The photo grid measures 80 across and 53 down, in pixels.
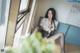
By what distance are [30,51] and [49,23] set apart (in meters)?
2.47

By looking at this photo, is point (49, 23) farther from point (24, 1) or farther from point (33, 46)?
point (33, 46)

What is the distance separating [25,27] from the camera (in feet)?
8.40

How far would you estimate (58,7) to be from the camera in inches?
117

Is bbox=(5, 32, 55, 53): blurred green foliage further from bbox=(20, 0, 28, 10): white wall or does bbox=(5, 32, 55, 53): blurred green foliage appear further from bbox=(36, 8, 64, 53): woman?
bbox=(36, 8, 64, 53): woman

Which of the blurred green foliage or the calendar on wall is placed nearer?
the blurred green foliage

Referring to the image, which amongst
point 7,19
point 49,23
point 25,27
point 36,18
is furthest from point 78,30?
point 7,19

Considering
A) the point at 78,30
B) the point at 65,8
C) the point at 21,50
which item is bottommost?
the point at 78,30

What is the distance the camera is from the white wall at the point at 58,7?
2.94 metres

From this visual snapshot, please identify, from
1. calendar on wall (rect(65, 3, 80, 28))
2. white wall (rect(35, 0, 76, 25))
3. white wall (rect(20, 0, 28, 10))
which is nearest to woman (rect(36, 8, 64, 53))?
white wall (rect(35, 0, 76, 25))

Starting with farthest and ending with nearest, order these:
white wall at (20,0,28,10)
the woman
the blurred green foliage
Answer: the woman
white wall at (20,0,28,10)
the blurred green foliage

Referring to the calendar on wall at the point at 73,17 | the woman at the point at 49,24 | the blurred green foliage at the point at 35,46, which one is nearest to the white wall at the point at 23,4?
the woman at the point at 49,24

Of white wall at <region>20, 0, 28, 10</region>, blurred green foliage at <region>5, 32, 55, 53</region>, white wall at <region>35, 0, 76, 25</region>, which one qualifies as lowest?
white wall at <region>35, 0, 76, 25</region>

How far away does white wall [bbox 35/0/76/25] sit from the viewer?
2943mm

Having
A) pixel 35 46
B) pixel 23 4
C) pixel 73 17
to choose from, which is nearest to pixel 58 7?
pixel 73 17
